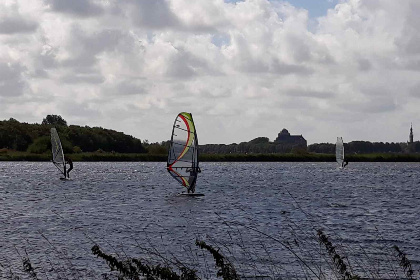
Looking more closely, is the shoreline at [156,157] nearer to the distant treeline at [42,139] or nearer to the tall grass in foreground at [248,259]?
the distant treeline at [42,139]

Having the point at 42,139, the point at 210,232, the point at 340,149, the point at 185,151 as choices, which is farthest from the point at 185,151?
the point at 42,139

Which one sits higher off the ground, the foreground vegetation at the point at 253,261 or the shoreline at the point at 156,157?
the shoreline at the point at 156,157

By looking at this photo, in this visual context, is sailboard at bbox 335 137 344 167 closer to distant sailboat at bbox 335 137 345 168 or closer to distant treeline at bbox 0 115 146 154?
distant sailboat at bbox 335 137 345 168

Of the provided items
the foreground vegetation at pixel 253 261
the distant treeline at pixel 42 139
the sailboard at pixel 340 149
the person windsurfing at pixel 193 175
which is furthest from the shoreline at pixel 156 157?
the foreground vegetation at pixel 253 261

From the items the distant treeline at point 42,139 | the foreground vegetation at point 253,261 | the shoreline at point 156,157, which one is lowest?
the foreground vegetation at point 253,261

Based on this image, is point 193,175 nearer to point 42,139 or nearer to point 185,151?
point 185,151

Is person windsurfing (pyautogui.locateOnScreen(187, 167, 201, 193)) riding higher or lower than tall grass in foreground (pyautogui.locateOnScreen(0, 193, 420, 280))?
higher

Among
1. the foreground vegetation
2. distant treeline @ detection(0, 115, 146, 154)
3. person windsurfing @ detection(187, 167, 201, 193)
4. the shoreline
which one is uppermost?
distant treeline @ detection(0, 115, 146, 154)

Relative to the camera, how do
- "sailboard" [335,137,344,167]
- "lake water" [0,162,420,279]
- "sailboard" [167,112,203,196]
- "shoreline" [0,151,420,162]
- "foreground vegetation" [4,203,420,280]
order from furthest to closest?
1. "shoreline" [0,151,420,162]
2. "sailboard" [335,137,344,167]
3. "sailboard" [167,112,203,196]
4. "lake water" [0,162,420,279]
5. "foreground vegetation" [4,203,420,280]

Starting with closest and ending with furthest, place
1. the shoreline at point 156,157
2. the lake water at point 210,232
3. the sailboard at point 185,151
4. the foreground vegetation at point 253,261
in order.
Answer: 1. the foreground vegetation at point 253,261
2. the lake water at point 210,232
3. the sailboard at point 185,151
4. the shoreline at point 156,157

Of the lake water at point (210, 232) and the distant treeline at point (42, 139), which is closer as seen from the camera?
the lake water at point (210, 232)

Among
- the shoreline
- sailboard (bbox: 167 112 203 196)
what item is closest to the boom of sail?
sailboard (bbox: 167 112 203 196)

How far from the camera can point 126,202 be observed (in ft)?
162

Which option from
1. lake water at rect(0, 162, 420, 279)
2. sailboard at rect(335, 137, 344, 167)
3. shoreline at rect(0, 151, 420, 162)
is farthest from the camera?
shoreline at rect(0, 151, 420, 162)
